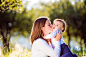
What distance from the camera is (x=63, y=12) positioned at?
2225 centimetres

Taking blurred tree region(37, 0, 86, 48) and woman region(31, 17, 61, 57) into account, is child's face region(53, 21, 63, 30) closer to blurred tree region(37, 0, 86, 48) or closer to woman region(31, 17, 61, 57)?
woman region(31, 17, 61, 57)

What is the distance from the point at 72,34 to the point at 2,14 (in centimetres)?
1130

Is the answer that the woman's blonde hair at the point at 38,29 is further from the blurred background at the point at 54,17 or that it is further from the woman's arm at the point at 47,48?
the blurred background at the point at 54,17

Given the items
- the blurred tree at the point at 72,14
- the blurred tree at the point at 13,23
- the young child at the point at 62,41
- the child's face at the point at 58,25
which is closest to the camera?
the young child at the point at 62,41

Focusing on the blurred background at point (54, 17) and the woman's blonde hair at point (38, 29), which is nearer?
the woman's blonde hair at point (38, 29)

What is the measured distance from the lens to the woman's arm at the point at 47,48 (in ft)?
12.5

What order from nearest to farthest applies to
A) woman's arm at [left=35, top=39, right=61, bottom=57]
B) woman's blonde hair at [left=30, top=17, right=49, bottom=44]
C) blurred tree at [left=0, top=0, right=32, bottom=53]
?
woman's arm at [left=35, top=39, right=61, bottom=57]
woman's blonde hair at [left=30, top=17, right=49, bottom=44]
blurred tree at [left=0, top=0, right=32, bottom=53]

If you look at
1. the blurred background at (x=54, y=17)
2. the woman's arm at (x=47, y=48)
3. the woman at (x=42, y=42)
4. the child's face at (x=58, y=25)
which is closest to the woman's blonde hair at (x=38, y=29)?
the woman at (x=42, y=42)

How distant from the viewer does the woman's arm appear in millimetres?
3811

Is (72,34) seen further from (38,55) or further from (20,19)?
(38,55)

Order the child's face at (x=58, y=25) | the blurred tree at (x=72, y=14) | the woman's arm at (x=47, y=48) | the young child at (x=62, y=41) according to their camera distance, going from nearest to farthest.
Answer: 1. the woman's arm at (x=47, y=48)
2. the young child at (x=62, y=41)
3. the child's face at (x=58, y=25)
4. the blurred tree at (x=72, y=14)

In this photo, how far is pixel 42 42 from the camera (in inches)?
154

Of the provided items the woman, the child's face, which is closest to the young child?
the child's face

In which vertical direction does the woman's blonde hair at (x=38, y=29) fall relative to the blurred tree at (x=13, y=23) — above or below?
above
